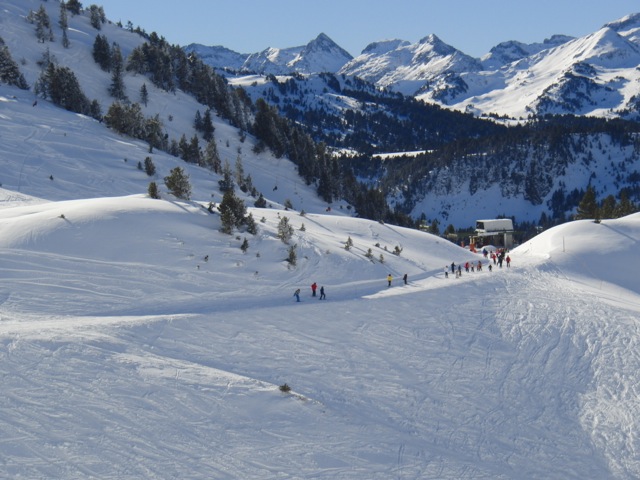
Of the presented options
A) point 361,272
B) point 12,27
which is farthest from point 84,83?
point 361,272

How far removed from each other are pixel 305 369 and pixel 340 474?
18.5 ft

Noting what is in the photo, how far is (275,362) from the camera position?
19.5 meters

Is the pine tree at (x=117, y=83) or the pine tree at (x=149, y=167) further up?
the pine tree at (x=117, y=83)

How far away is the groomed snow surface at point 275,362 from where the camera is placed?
1420 centimetres

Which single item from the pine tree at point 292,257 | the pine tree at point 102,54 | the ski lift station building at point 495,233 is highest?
the pine tree at point 102,54

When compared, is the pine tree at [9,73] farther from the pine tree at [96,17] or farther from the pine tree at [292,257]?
the pine tree at [292,257]

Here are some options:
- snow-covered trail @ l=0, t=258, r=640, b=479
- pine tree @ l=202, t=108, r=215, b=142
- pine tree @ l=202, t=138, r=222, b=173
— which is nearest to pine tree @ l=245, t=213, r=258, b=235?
snow-covered trail @ l=0, t=258, r=640, b=479

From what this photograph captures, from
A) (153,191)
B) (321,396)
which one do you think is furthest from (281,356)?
(153,191)

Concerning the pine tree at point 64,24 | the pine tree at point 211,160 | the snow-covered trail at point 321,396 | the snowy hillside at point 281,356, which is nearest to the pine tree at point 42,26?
the pine tree at point 64,24

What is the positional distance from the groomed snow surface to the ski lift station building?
128 ft

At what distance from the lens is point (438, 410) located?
60.6ft

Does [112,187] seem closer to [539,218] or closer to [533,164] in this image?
[539,218]

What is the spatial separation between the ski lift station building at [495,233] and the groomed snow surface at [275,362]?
39033mm

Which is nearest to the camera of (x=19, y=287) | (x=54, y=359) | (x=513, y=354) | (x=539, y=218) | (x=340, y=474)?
(x=340, y=474)
